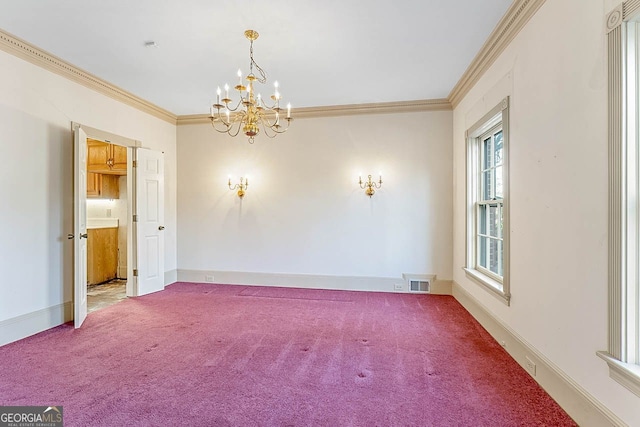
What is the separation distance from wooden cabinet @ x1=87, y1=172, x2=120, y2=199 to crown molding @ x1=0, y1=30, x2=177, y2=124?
1.69 meters

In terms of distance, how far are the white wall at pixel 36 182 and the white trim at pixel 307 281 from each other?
2063 mm

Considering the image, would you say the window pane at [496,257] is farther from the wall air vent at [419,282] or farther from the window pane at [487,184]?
the wall air vent at [419,282]

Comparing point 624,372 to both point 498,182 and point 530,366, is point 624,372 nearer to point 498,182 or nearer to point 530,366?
point 530,366

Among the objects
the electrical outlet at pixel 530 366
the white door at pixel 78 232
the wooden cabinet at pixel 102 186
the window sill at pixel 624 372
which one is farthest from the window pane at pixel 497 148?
the wooden cabinet at pixel 102 186

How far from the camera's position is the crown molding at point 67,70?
302 cm

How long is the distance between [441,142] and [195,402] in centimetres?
450

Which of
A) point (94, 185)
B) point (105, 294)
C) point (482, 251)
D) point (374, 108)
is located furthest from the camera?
point (94, 185)

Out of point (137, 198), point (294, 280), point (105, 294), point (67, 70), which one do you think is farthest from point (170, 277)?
point (67, 70)

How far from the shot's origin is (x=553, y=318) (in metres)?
2.13

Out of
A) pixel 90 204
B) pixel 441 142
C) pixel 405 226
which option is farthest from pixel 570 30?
pixel 90 204

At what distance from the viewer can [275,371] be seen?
2.50m

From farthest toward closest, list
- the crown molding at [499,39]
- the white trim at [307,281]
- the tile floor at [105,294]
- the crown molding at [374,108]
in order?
the white trim at [307,281]
the crown molding at [374,108]
the tile floor at [105,294]
the crown molding at [499,39]

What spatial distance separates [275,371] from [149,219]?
3.53 meters

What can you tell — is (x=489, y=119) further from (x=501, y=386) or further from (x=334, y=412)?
(x=334, y=412)
